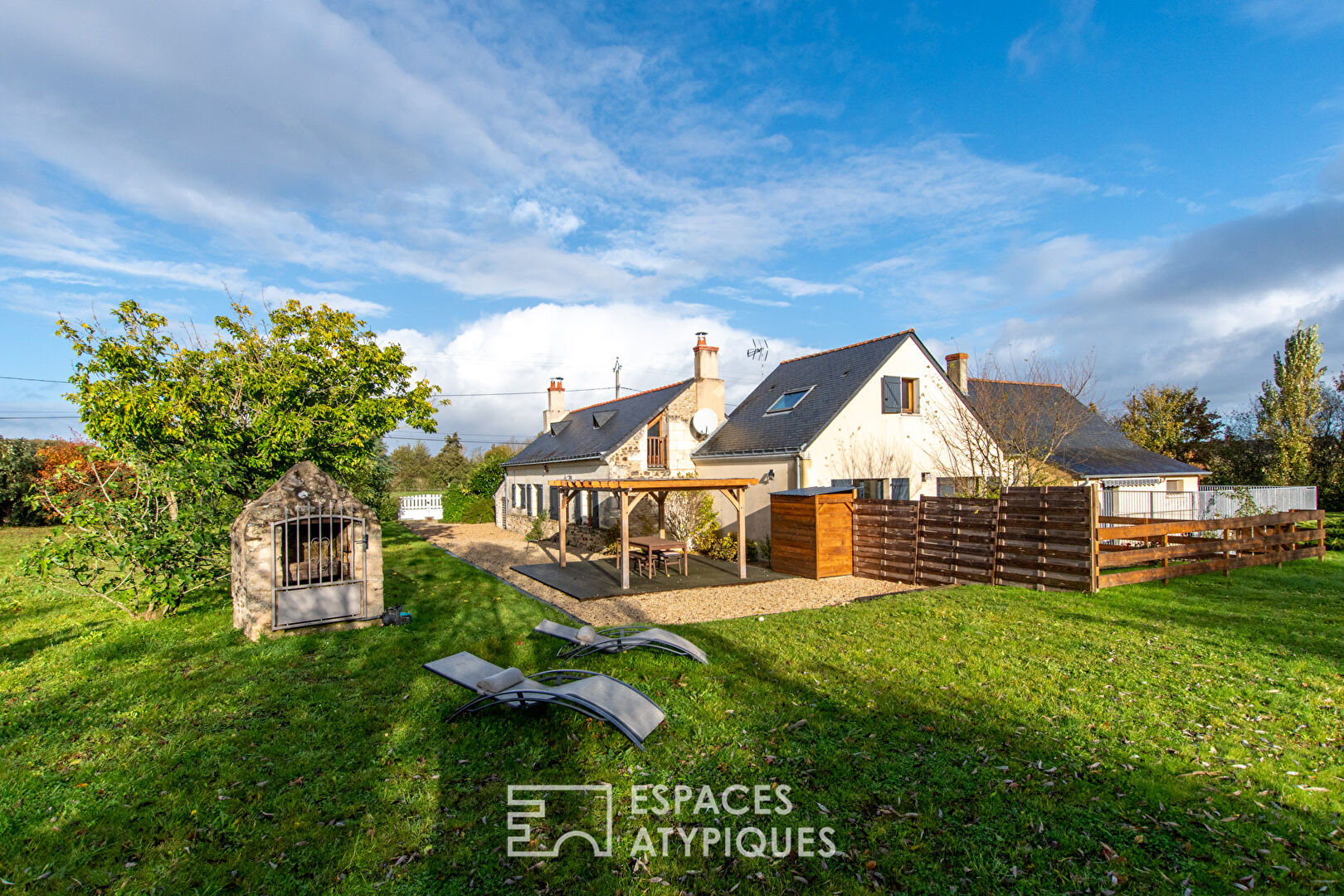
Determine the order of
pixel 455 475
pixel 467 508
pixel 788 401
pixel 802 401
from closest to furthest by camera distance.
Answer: pixel 802 401
pixel 788 401
pixel 467 508
pixel 455 475

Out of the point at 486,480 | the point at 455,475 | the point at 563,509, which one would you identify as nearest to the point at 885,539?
the point at 563,509

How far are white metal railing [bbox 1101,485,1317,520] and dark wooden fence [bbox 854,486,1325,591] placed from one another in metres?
5.24

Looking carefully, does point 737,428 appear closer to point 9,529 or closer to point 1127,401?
point 1127,401

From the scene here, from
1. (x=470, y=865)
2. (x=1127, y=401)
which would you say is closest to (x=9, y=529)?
(x=470, y=865)

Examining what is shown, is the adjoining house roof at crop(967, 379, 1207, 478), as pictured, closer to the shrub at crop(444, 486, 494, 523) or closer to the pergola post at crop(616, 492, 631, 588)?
the pergola post at crop(616, 492, 631, 588)

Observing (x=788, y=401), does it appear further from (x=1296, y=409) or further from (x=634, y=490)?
(x=1296, y=409)

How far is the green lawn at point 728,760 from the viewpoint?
3186mm

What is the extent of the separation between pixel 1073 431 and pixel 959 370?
3975 millimetres

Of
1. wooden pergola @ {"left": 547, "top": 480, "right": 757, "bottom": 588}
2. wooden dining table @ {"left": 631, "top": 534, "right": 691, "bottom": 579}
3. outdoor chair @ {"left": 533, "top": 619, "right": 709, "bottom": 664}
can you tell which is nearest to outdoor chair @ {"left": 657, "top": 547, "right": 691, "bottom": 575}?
wooden dining table @ {"left": 631, "top": 534, "right": 691, "bottom": 579}

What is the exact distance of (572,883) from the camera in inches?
122

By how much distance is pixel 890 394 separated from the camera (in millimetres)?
16375

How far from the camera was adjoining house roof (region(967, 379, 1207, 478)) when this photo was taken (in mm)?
17250

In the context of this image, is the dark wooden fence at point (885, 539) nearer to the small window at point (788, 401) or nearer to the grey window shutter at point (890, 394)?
the grey window shutter at point (890, 394)

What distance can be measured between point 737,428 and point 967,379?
8.15 metres
